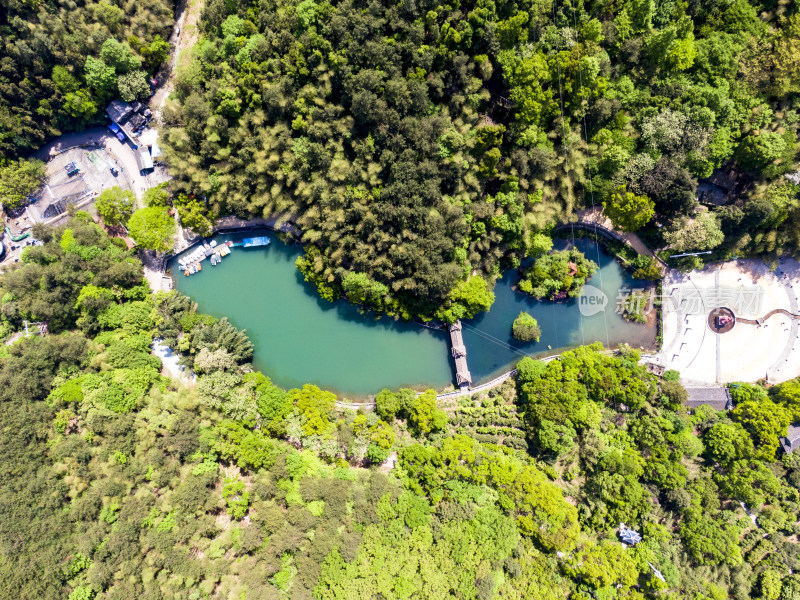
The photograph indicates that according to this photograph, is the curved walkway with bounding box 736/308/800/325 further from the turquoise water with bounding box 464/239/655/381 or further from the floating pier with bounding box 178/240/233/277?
the floating pier with bounding box 178/240/233/277

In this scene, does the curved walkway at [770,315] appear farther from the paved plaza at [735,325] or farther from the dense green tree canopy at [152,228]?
the dense green tree canopy at [152,228]

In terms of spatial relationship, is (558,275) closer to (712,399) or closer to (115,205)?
(712,399)

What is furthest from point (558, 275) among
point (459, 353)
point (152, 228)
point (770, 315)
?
point (152, 228)

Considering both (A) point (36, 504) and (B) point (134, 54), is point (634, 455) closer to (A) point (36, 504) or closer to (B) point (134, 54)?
(A) point (36, 504)

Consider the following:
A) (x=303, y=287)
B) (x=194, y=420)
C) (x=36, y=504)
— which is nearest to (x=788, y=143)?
(x=303, y=287)

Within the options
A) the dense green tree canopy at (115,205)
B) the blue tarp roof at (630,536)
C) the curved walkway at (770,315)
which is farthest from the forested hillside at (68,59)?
the curved walkway at (770,315)

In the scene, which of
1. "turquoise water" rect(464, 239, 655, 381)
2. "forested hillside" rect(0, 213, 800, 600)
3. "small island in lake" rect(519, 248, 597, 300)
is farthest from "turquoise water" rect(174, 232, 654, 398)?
"forested hillside" rect(0, 213, 800, 600)
